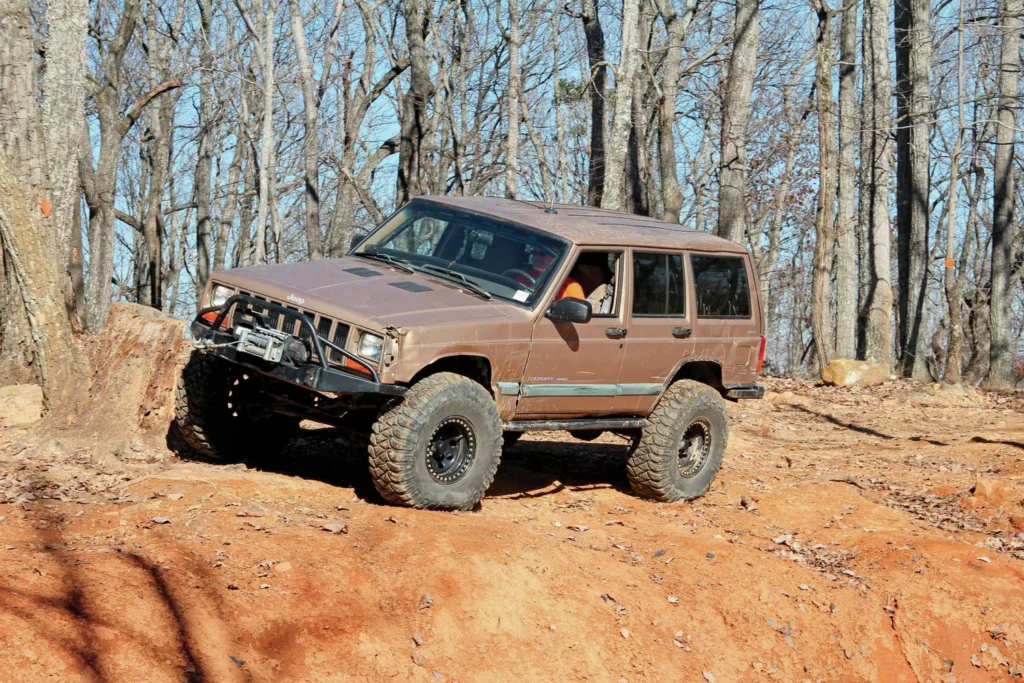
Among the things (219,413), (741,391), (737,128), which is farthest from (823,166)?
(219,413)

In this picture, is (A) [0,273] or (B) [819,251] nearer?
(A) [0,273]

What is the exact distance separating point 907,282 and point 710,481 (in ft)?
49.2

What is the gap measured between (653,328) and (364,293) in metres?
2.62

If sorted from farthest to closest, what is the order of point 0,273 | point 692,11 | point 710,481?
point 692,11 < point 0,273 < point 710,481

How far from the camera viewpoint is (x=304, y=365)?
6844mm

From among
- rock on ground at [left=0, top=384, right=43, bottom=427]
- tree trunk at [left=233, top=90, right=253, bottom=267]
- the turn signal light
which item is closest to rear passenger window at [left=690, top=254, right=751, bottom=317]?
the turn signal light

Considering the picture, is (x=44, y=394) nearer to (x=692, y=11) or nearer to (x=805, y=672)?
(x=805, y=672)

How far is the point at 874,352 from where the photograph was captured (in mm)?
21203

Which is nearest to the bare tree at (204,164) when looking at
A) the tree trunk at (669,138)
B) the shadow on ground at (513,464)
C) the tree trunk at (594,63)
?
the tree trunk at (594,63)

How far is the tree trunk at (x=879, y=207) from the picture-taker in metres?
21.3

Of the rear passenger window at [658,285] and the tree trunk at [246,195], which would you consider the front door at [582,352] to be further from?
the tree trunk at [246,195]

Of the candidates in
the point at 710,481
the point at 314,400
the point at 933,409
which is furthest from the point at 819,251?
the point at 314,400

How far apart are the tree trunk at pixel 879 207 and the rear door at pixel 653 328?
12376 millimetres

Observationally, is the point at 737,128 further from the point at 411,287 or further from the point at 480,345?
the point at 480,345
